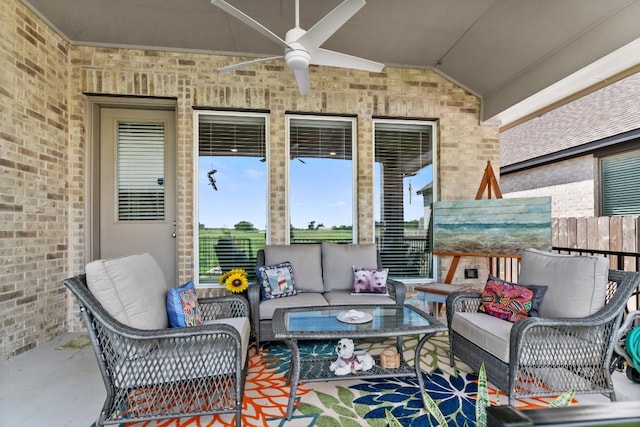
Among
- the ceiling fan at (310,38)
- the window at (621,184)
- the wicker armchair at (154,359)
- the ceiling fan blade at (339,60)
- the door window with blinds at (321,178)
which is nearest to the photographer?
the wicker armchair at (154,359)

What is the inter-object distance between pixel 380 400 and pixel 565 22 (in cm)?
360

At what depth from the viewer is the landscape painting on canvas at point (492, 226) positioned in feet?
11.9

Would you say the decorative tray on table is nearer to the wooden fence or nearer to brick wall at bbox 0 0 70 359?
brick wall at bbox 0 0 70 359

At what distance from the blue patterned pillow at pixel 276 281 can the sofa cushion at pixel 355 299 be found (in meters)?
0.39

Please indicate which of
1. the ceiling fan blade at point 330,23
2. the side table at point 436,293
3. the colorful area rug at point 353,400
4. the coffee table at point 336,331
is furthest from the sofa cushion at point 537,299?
the ceiling fan blade at point 330,23

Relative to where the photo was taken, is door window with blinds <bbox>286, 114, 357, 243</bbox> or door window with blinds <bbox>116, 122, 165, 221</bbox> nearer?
door window with blinds <bbox>116, 122, 165, 221</bbox>

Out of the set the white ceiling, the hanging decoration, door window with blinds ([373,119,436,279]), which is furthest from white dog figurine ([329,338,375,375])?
the white ceiling

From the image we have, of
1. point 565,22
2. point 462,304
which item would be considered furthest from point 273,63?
point 462,304

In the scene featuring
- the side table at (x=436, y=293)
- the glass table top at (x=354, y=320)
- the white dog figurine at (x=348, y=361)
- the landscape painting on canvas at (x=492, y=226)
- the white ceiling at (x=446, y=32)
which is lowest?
the white dog figurine at (x=348, y=361)

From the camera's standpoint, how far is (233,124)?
13.8 feet

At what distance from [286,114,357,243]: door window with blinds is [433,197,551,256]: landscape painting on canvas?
113cm


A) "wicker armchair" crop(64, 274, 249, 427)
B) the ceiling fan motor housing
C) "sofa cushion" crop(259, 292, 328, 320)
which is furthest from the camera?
"sofa cushion" crop(259, 292, 328, 320)

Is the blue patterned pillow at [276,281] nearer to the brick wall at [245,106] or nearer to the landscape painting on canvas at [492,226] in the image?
the brick wall at [245,106]

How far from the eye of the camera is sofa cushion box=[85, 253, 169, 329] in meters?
1.88
